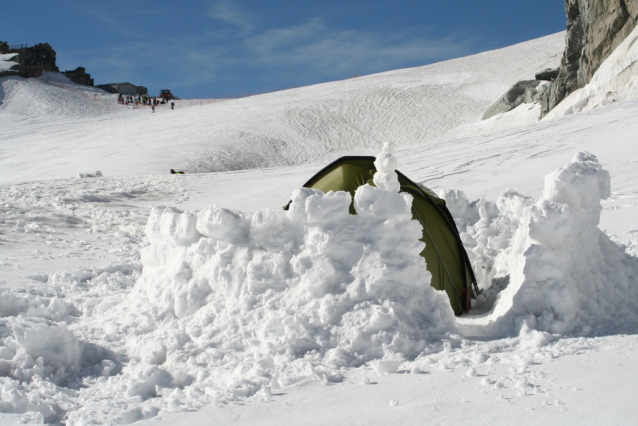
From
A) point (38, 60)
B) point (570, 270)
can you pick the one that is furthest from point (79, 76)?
point (570, 270)

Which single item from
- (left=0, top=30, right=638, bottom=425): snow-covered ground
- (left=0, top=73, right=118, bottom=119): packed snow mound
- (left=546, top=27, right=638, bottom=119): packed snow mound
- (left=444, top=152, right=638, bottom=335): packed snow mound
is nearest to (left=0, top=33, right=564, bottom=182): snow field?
(left=0, top=73, right=118, bottom=119): packed snow mound

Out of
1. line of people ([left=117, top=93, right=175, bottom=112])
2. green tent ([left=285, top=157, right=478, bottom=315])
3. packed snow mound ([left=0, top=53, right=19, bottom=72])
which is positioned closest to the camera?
green tent ([left=285, top=157, right=478, bottom=315])

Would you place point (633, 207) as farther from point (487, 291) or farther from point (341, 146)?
point (341, 146)

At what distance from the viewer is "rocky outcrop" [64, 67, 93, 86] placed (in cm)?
6080

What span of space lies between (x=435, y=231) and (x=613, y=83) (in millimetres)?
18460

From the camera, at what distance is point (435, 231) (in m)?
6.19

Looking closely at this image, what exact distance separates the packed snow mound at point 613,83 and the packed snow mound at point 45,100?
1292 inches

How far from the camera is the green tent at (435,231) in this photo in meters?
5.96

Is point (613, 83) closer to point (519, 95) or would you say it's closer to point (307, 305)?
point (519, 95)

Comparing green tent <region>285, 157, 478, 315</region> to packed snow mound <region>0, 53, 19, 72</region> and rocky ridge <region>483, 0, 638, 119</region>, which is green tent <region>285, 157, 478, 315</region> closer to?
rocky ridge <region>483, 0, 638, 119</region>

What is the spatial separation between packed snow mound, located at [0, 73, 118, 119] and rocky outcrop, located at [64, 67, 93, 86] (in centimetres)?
689

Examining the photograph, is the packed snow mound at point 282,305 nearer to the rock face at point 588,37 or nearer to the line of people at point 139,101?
the rock face at point 588,37

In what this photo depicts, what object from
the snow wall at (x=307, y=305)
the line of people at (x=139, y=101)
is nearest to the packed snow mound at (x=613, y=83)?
the snow wall at (x=307, y=305)

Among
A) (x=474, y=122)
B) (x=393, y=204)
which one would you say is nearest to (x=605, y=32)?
(x=474, y=122)
